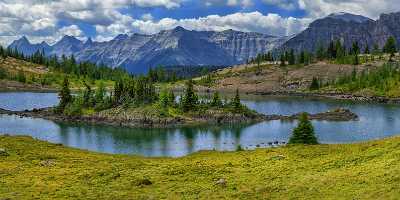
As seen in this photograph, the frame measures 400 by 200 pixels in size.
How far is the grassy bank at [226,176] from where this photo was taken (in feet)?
147

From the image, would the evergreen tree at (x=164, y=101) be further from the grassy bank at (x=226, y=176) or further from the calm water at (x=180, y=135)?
the grassy bank at (x=226, y=176)

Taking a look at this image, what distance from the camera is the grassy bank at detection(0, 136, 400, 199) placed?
4494 cm

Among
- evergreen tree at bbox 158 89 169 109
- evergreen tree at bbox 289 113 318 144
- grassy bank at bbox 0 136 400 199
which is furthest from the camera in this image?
evergreen tree at bbox 158 89 169 109

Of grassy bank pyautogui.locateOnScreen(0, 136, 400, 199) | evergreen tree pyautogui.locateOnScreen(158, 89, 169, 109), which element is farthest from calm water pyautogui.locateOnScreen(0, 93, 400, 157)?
grassy bank pyautogui.locateOnScreen(0, 136, 400, 199)

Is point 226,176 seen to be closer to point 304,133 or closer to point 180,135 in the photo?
point 304,133

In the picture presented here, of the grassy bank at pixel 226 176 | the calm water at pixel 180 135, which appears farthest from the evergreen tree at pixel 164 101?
the grassy bank at pixel 226 176

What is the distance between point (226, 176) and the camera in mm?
54688

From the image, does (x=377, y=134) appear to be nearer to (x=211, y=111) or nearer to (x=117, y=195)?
(x=211, y=111)

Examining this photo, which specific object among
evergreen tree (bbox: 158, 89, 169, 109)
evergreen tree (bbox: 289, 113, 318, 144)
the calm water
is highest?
evergreen tree (bbox: 158, 89, 169, 109)

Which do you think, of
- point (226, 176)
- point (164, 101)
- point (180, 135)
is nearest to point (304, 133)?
point (226, 176)

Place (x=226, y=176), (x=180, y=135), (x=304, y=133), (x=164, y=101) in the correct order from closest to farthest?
(x=226, y=176), (x=304, y=133), (x=180, y=135), (x=164, y=101)

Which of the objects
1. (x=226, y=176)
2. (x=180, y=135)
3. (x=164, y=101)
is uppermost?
(x=164, y=101)

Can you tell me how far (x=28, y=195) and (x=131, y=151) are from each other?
86.6m

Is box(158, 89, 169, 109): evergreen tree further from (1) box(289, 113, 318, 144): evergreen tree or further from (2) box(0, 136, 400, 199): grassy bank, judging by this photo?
(2) box(0, 136, 400, 199): grassy bank
